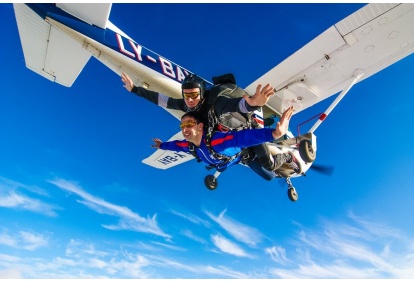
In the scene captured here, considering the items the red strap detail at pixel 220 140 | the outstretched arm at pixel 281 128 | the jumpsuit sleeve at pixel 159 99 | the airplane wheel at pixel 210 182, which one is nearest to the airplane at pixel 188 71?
the airplane wheel at pixel 210 182

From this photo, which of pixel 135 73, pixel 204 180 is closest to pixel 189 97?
pixel 135 73

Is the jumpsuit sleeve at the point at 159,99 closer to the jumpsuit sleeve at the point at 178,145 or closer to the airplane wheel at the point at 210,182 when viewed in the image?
the jumpsuit sleeve at the point at 178,145

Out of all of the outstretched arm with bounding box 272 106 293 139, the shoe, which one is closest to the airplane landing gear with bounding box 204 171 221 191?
the shoe

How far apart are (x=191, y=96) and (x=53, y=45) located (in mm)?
3074

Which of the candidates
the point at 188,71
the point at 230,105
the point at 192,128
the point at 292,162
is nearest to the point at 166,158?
the point at 188,71

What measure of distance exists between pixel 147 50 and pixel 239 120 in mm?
2636

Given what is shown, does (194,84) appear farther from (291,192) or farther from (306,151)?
(291,192)

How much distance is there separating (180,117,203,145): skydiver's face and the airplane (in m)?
1.61

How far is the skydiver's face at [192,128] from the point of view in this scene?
10.7ft

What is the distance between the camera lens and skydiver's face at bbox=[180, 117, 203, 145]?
326cm

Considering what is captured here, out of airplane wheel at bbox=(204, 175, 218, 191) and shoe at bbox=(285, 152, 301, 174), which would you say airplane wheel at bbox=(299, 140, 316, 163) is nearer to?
shoe at bbox=(285, 152, 301, 174)

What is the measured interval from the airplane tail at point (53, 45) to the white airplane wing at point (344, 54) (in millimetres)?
3264

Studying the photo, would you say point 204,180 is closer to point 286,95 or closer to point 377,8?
point 286,95

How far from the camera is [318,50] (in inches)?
195
